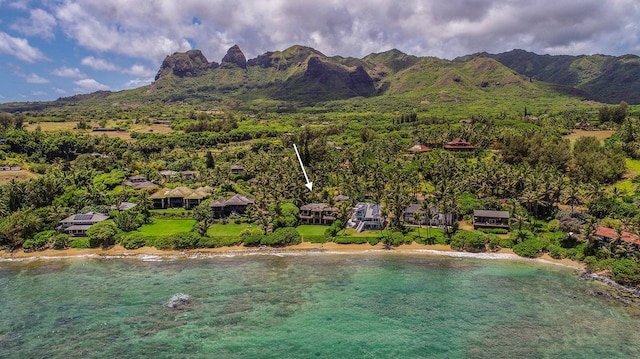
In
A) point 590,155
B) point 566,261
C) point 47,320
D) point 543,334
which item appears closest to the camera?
point 543,334

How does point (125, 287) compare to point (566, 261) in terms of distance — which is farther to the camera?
point (566, 261)

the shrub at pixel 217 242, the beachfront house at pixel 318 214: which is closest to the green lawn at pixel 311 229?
the beachfront house at pixel 318 214

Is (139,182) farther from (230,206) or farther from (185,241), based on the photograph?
Result: (185,241)

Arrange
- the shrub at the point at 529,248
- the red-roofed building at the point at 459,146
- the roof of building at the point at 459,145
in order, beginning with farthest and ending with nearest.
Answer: the roof of building at the point at 459,145 → the red-roofed building at the point at 459,146 → the shrub at the point at 529,248

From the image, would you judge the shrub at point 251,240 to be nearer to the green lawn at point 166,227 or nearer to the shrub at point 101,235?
the green lawn at point 166,227

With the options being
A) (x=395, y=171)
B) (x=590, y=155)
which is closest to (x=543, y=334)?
(x=395, y=171)

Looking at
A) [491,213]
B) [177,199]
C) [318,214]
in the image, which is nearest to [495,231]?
[491,213]

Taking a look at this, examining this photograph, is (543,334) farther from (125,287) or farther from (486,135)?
(486,135)
